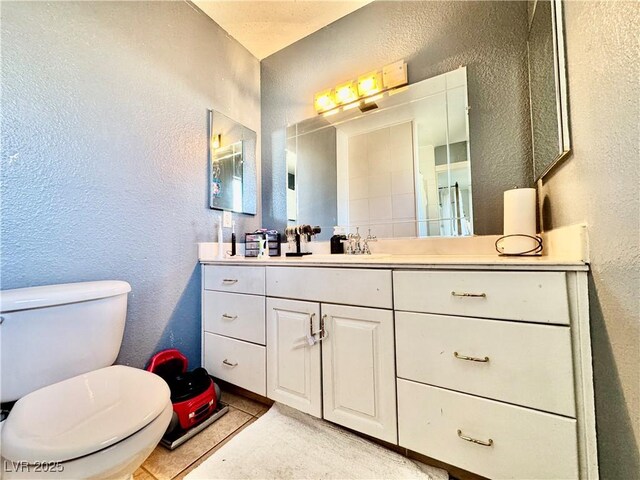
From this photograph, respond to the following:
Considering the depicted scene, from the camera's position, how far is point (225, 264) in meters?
1.45

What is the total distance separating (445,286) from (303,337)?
0.64 meters

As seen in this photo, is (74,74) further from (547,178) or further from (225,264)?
(547,178)

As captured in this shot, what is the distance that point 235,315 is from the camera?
138 centimetres

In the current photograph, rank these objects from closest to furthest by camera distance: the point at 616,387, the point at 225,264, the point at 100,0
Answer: the point at 616,387 → the point at 100,0 → the point at 225,264

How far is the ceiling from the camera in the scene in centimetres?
161

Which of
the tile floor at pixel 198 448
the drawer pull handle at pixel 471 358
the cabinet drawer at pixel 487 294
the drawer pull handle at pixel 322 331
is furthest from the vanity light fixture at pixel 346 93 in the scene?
the tile floor at pixel 198 448

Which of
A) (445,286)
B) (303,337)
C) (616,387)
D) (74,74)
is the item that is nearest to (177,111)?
(74,74)

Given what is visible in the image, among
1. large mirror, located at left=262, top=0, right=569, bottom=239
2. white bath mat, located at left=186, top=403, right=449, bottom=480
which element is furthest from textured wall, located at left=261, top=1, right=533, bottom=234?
white bath mat, located at left=186, top=403, right=449, bottom=480

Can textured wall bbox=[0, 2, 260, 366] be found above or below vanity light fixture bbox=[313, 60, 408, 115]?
below

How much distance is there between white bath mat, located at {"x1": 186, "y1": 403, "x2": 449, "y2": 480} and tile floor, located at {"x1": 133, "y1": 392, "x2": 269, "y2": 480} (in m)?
0.05

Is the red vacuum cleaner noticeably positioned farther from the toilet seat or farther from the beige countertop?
the beige countertop

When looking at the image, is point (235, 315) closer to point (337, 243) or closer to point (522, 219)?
point (337, 243)

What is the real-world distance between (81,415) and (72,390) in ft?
0.58

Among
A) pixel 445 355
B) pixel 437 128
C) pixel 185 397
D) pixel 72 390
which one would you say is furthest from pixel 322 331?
pixel 437 128
